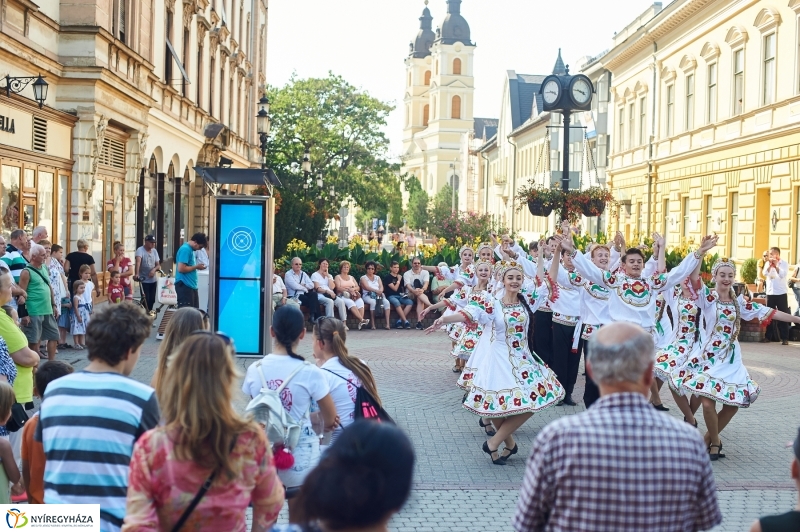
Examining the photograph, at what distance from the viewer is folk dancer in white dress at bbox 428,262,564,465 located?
920cm

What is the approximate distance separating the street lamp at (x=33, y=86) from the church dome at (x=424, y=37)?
135 metres

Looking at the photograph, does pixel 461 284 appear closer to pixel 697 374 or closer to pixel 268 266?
pixel 268 266

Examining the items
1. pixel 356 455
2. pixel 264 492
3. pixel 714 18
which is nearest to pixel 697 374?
pixel 264 492

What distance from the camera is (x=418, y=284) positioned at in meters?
22.1

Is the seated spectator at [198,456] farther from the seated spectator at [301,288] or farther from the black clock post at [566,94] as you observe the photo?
the seated spectator at [301,288]

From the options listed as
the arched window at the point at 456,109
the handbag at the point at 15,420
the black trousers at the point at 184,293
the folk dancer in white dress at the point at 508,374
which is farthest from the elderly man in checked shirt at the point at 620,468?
the arched window at the point at 456,109

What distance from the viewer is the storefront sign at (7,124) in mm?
16828

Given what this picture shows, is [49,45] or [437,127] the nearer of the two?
[49,45]

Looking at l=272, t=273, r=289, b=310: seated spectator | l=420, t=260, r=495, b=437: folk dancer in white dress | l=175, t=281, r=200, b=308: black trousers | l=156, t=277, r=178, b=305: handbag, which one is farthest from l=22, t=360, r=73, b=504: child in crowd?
l=272, t=273, r=289, b=310: seated spectator

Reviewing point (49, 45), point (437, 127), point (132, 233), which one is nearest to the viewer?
point (49, 45)

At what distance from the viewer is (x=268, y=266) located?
46.7 feet

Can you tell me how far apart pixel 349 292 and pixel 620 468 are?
1779cm

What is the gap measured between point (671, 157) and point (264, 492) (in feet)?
110

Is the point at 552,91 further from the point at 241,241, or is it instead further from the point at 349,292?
the point at 241,241
